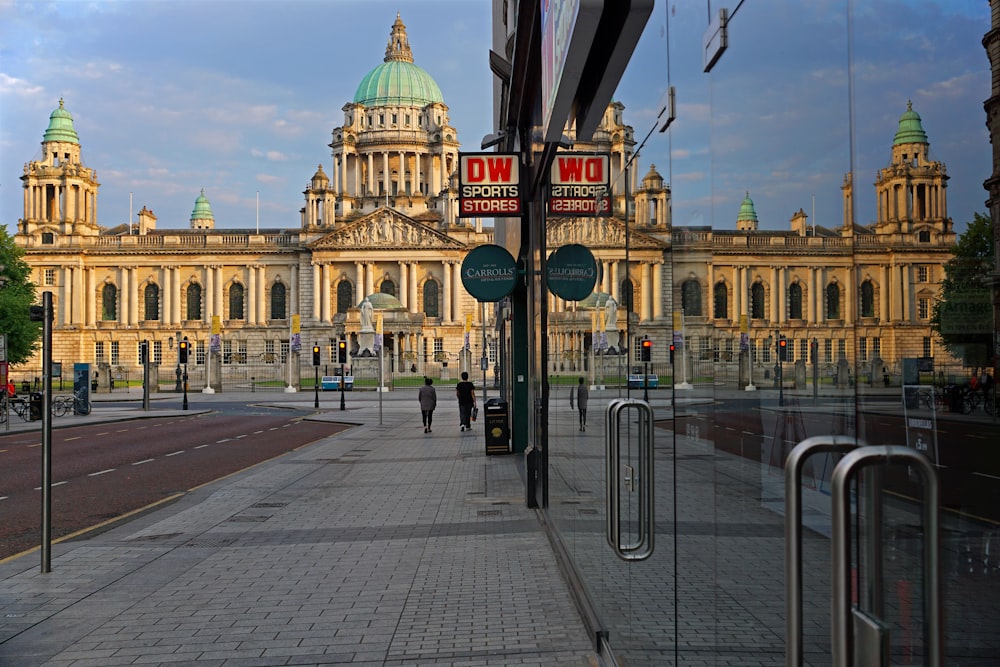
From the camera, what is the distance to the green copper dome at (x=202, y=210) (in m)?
140

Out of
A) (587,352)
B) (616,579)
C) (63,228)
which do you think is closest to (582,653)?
(616,579)

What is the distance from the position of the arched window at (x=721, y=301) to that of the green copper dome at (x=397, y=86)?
124213 millimetres

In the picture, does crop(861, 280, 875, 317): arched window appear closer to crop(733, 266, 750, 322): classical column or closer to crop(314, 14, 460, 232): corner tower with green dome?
crop(733, 266, 750, 322): classical column

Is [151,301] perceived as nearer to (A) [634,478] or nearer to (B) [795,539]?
(A) [634,478]

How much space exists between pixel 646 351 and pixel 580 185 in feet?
10.8

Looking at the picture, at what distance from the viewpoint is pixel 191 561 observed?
9.46 meters

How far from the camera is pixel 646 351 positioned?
473 cm

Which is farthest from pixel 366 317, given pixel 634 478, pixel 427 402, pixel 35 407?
pixel 634 478

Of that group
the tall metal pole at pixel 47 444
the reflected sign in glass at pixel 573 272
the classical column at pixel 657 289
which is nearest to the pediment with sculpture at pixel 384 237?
the tall metal pole at pixel 47 444

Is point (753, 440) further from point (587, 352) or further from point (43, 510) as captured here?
point (43, 510)

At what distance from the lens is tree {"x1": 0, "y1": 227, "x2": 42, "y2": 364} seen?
6066cm

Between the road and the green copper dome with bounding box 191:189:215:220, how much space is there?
10832cm

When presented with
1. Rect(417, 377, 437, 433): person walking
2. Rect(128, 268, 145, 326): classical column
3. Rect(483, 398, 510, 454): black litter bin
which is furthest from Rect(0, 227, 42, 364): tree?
Rect(483, 398, 510, 454): black litter bin

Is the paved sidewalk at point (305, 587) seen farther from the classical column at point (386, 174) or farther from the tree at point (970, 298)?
the classical column at point (386, 174)
